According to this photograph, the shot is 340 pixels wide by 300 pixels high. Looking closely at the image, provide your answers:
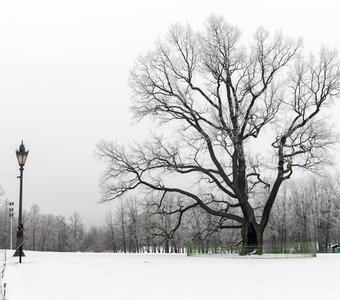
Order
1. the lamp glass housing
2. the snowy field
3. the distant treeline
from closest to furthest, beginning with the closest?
the snowy field, the lamp glass housing, the distant treeline

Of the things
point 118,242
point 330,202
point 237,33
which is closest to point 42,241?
point 118,242

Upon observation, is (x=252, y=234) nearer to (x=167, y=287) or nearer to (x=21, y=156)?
(x=21, y=156)

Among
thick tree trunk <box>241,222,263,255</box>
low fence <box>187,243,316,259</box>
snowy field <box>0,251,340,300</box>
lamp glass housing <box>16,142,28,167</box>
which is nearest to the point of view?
snowy field <box>0,251,340,300</box>

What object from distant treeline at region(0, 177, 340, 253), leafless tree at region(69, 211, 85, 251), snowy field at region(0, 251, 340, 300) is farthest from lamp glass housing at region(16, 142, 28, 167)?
leafless tree at region(69, 211, 85, 251)

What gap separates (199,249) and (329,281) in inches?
679

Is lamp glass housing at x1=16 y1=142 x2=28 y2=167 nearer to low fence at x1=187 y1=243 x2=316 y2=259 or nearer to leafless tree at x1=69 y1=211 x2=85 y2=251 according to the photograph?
low fence at x1=187 y1=243 x2=316 y2=259

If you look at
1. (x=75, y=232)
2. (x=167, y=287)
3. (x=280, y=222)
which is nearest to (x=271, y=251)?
(x=167, y=287)

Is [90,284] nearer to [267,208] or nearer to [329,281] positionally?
[329,281]

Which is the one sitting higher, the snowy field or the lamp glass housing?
the lamp glass housing

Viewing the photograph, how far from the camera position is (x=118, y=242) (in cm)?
10506

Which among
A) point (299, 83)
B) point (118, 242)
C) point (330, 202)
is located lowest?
point (118, 242)

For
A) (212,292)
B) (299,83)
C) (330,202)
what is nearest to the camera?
(212,292)

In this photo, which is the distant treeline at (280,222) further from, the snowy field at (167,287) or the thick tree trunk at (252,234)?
the snowy field at (167,287)

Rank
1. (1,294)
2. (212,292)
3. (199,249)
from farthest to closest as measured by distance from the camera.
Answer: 1. (199,249)
2. (212,292)
3. (1,294)
